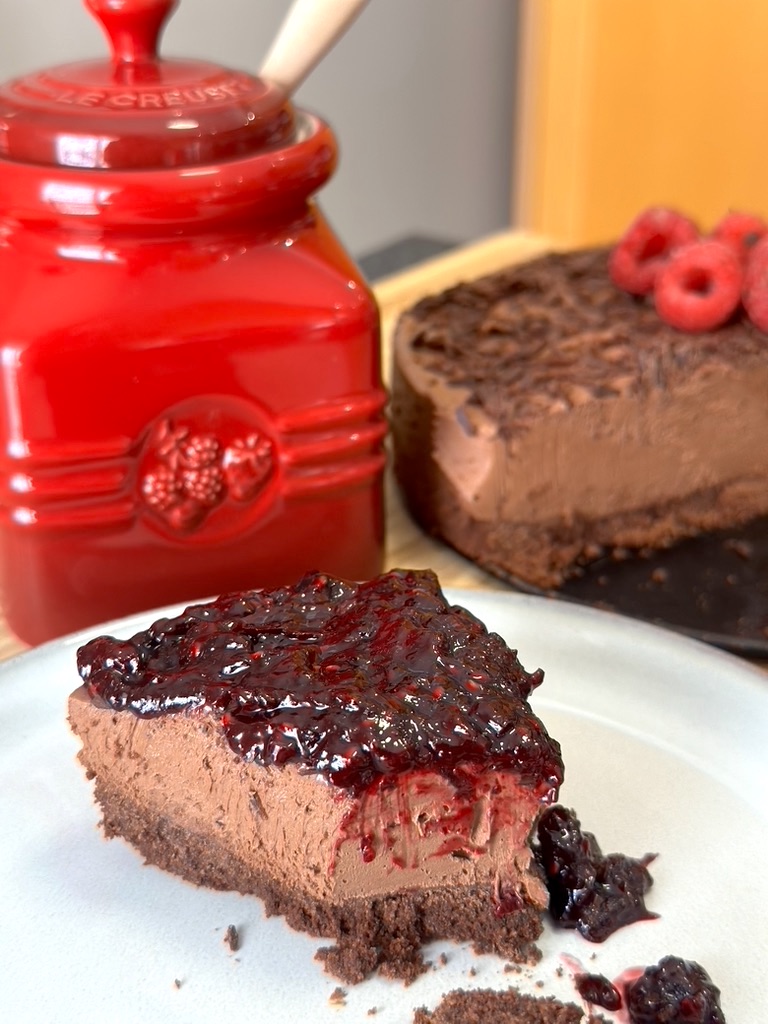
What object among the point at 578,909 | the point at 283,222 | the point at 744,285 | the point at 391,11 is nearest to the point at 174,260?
the point at 283,222

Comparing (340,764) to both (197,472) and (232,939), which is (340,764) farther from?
(197,472)

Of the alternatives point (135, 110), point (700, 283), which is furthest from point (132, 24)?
point (700, 283)

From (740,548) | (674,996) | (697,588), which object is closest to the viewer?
(674,996)

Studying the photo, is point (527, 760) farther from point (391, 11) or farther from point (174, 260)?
point (391, 11)

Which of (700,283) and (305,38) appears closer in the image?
(305,38)

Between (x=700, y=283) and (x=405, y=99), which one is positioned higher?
(x=700, y=283)

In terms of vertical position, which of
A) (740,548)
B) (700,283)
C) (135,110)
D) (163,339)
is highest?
(135,110)

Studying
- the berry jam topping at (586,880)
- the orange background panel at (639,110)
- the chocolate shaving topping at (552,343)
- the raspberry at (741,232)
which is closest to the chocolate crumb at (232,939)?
the berry jam topping at (586,880)

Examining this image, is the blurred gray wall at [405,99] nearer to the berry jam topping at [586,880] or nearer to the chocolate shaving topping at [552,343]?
the chocolate shaving topping at [552,343]
